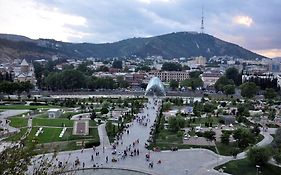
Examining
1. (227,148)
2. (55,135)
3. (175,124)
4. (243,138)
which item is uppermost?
(175,124)

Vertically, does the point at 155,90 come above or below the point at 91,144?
above

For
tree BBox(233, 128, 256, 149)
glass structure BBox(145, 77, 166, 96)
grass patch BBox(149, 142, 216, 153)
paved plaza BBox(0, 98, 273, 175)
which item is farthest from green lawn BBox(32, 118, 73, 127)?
glass structure BBox(145, 77, 166, 96)

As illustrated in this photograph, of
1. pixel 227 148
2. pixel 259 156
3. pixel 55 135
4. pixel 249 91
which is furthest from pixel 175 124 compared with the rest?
pixel 249 91

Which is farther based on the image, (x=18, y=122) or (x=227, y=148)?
(x=18, y=122)

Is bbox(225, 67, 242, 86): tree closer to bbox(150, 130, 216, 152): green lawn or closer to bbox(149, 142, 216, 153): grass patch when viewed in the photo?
bbox(150, 130, 216, 152): green lawn

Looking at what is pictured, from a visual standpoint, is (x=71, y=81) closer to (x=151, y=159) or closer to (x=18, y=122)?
(x=18, y=122)

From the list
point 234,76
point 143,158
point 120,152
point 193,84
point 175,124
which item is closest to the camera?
point 143,158

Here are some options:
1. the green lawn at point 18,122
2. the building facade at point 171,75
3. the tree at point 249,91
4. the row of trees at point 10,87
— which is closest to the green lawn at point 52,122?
the green lawn at point 18,122

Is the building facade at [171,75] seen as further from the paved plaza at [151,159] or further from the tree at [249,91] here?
the paved plaza at [151,159]
